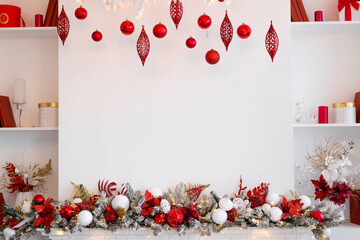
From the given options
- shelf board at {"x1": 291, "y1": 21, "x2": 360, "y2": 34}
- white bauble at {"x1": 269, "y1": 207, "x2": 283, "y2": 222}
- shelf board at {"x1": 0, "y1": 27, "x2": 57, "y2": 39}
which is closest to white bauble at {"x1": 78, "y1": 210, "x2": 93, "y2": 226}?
white bauble at {"x1": 269, "y1": 207, "x2": 283, "y2": 222}

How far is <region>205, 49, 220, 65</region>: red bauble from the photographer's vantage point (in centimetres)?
254

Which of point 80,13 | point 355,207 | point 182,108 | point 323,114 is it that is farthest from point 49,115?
point 355,207

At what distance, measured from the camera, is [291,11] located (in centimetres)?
292

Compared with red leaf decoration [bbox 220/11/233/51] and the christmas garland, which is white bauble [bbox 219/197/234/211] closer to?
the christmas garland

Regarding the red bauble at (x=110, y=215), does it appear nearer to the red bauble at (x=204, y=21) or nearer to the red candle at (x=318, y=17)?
the red bauble at (x=204, y=21)

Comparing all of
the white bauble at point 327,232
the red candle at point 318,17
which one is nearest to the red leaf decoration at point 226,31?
the red candle at point 318,17

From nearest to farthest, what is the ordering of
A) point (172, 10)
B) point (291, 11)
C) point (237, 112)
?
point (172, 10) → point (237, 112) → point (291, 11)

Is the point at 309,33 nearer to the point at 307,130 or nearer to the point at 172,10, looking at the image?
the point at 307,130

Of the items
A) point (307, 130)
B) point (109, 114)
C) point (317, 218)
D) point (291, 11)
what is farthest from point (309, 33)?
point (109, 114)

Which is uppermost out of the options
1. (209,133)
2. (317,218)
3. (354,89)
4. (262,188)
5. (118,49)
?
(118,49)

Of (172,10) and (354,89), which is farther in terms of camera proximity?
(354,89)

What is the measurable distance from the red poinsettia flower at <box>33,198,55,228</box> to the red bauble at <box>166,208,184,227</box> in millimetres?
709

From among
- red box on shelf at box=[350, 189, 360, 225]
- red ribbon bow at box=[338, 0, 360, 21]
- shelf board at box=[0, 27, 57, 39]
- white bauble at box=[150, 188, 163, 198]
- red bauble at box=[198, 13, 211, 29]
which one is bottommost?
red box on shelf at box=[350, 189, 360, 225]

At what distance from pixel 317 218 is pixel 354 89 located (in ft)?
3.48
